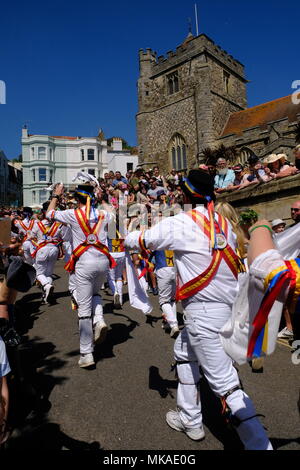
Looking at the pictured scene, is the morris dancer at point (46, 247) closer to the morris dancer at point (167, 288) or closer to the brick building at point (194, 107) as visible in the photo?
the morris dancer at point (167, 288)

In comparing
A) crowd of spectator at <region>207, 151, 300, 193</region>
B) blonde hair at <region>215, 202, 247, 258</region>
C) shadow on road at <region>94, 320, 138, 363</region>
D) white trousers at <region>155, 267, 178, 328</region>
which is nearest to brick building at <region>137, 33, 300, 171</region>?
crowd of spectator at <region>207, 151, 300, 193</region>

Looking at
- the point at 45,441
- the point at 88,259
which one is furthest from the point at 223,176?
the point at 45,441

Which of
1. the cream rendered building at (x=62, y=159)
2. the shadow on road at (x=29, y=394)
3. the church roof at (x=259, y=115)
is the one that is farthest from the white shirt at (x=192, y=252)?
the cream rendered building at (x=62, y=159)

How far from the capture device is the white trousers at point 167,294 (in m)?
5.49

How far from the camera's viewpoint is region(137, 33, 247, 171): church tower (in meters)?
32.0

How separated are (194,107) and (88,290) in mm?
31870

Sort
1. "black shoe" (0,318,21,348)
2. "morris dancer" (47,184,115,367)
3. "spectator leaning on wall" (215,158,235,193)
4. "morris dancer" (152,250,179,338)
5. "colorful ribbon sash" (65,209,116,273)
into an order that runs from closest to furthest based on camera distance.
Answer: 1. "black shoe" (0,318,21,348)
2. "morris dancer" (47,184,115,367)
3. "colorful ribbon sash" (65,209,116,273)
4. "morris dancer" (152,250,179,338)
5. "spectator leaning on wall" (215,158,235,193)

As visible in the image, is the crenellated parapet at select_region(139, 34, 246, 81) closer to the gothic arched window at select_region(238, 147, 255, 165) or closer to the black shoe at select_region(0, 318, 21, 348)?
the gothic arched window at select_region(238, 147, 255, 165)

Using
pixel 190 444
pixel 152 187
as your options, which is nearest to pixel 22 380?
pixel 190 444

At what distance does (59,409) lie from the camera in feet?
11.1

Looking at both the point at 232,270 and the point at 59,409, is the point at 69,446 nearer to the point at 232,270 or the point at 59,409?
the point at 59,409

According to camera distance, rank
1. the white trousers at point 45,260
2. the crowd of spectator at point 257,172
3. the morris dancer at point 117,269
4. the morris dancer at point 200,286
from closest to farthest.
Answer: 1. the morris dancer at point 200,286
2. the morris dancer at point 117,269
3. the crowd of spectator at point 257,172
4. the white trousers at point 45,260

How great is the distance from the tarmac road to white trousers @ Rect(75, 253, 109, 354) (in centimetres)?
45

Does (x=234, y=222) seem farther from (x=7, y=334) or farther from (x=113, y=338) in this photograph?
(x=113, y=338)
